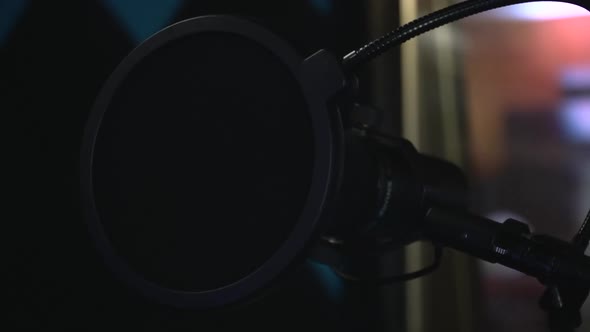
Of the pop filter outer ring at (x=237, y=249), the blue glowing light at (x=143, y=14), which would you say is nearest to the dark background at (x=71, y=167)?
the blue glowing light at (x=143, y=14)

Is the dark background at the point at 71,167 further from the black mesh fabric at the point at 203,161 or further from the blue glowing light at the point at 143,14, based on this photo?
the black mesh fabric at the point at 203,161

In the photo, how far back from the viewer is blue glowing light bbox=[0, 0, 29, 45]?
86 centimetres

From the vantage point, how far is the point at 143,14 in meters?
0.83

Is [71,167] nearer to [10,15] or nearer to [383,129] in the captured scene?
[10,15]

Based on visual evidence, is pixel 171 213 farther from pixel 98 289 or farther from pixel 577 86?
pixel 577 86

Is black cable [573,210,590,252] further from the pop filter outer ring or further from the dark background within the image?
the dark background

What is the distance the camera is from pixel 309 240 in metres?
0.34

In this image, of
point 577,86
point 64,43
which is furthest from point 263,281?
point 577,86

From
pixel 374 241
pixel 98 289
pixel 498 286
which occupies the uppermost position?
pixel 374 241

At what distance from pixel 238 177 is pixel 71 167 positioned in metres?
0.51

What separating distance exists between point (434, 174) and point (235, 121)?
0.20 m

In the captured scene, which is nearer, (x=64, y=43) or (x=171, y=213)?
A: (x=171, y=213)

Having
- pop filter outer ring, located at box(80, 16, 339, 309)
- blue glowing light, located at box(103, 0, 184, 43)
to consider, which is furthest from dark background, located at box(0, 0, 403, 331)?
pop filter outer ring, located at box(80, 16, 339, 309)

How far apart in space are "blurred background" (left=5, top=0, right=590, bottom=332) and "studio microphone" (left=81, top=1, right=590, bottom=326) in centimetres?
34
